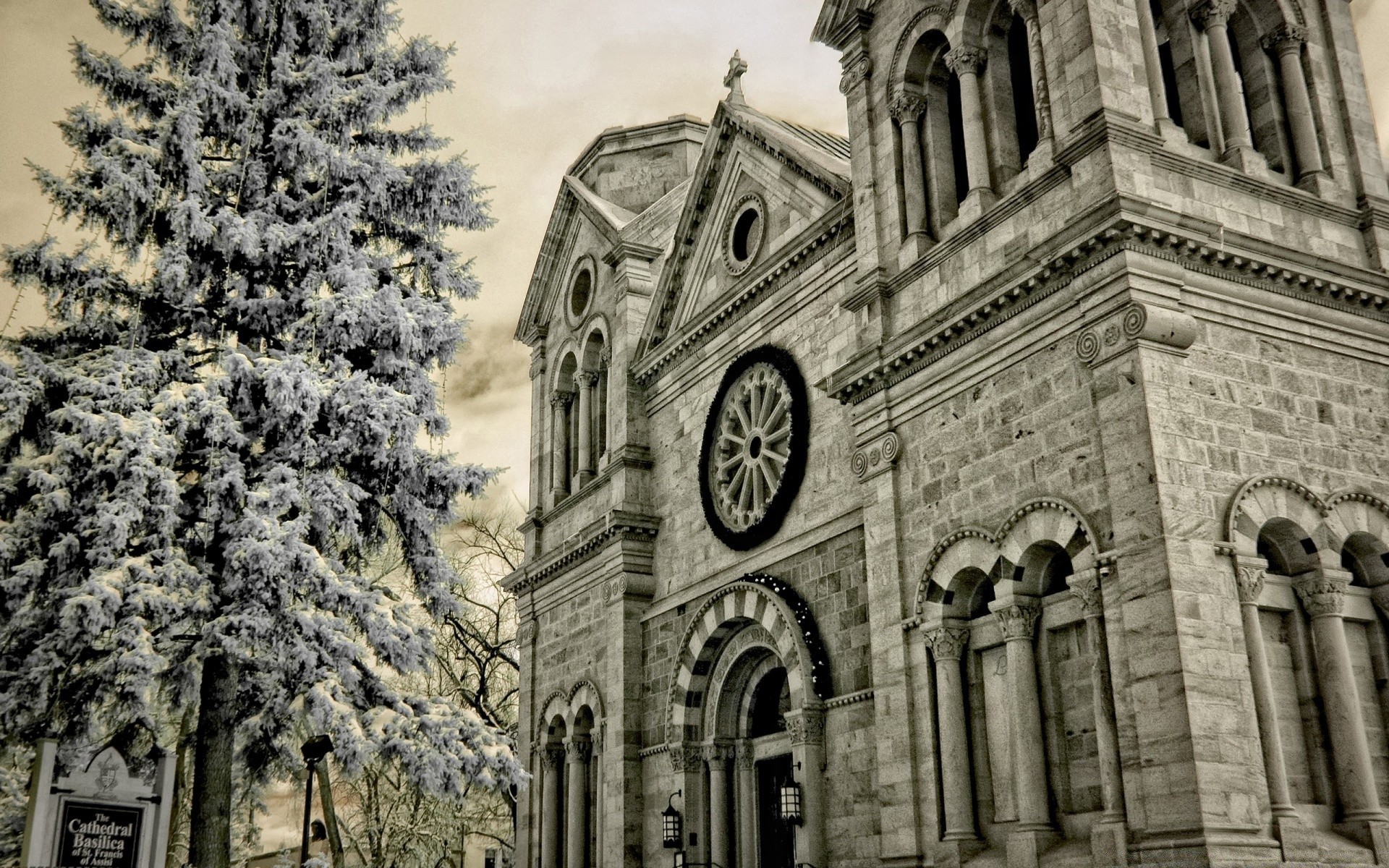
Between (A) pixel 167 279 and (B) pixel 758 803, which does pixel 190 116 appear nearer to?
(A) pixel 167 279

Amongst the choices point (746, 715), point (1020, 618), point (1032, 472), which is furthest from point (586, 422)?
point (1020, 618)

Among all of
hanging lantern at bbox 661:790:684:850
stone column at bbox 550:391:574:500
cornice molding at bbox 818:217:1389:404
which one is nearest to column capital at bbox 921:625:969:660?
cornice molding at bbox 818:217:1389:404

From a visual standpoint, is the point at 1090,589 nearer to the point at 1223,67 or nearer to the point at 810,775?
the point at 810,775

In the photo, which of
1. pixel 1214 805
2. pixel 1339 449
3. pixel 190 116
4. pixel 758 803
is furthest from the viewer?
pixel 758 803

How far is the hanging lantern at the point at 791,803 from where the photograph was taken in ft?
56.4

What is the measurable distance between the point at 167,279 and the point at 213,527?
11.1 feet

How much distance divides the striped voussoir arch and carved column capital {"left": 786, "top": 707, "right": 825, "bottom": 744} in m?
0.18

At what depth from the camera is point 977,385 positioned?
15375 millimetres

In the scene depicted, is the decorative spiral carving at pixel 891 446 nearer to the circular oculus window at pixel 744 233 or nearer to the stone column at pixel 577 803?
the circular oculus window at pixel 744 233

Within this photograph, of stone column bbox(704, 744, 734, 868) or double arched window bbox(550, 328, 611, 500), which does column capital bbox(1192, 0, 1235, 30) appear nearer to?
stone column bbox(704, 744, 734, 868)

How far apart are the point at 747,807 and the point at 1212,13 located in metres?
13.1

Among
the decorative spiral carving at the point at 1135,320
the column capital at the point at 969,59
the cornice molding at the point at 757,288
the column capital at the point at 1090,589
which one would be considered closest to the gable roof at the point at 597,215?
the cornice molding at the point at 757,288

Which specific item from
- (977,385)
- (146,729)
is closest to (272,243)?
(146,729)

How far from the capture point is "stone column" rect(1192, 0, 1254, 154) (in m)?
15.6
